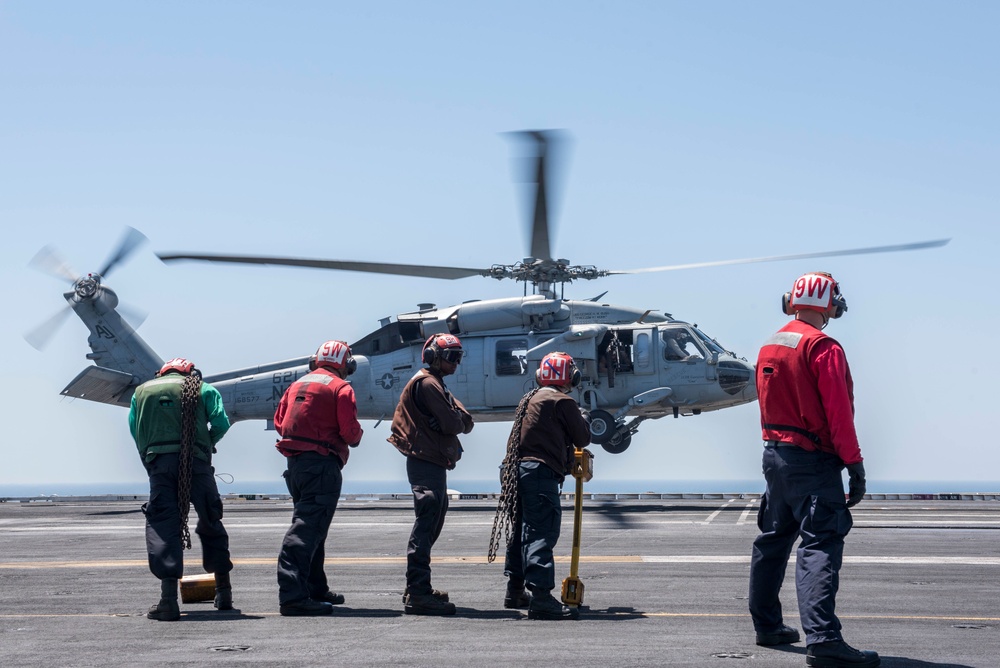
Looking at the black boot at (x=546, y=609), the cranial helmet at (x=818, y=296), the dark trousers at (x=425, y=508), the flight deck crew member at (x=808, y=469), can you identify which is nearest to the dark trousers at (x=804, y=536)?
the flight deck crew member at (x=808, y=469)

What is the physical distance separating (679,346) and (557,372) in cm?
1471

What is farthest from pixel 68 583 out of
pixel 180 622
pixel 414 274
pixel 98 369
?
pixel 98 369

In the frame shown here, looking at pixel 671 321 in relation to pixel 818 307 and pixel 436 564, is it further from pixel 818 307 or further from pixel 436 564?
pixel 818 307

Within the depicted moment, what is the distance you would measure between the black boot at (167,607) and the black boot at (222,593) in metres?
0.41

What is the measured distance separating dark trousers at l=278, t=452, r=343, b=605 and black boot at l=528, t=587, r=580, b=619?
175cm

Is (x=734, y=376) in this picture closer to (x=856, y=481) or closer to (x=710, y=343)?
(x=710, y=343)

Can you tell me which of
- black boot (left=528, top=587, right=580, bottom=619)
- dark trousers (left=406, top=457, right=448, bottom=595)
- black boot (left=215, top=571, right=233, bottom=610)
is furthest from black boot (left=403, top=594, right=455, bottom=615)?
black boot (left=215, top=571, right=233, bottom=610)

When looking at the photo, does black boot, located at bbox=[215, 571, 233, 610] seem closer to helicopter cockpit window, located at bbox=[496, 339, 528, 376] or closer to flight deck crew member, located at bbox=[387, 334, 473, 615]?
flight deck crew member, located at bbox=[387, 334, 473, 615]

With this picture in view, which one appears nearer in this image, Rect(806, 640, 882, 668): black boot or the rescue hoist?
Rect(806, 640, 882, 668): black boot

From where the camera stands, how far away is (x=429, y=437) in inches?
347

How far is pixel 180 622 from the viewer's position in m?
8.05

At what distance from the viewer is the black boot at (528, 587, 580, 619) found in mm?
8039

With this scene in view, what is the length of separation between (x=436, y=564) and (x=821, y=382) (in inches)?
243

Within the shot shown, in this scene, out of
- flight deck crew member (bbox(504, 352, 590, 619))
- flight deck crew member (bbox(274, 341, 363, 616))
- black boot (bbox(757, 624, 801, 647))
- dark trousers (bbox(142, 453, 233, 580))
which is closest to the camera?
black boot (bbox(757, 624, 801, 647))
